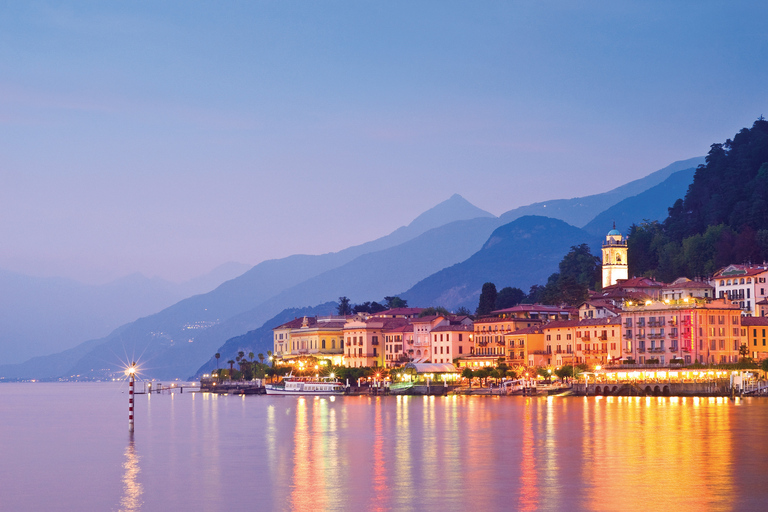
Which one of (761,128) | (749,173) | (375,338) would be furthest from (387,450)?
(761,128)

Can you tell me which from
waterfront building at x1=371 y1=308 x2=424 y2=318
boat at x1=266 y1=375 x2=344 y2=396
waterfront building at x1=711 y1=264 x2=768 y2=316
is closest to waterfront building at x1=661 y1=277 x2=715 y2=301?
waterfront building at x1=711 y1=264 x2=768 y2=316

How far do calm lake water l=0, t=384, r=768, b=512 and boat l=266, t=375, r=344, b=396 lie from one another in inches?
2155

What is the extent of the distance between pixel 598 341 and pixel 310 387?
38928mm

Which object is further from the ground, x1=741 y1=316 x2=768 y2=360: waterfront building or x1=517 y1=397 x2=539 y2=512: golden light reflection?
x1=741 y1=316 x2=768 y2=360: waterfront building

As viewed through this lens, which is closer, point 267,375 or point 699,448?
point 699,448

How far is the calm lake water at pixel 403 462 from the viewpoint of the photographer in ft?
122

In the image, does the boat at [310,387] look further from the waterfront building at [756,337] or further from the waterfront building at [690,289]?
the waterfront building at [756,337]

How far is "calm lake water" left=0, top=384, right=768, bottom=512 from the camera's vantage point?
37125mm

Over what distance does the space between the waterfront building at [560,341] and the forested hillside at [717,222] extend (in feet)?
92.9

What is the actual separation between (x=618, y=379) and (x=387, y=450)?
2505 inches

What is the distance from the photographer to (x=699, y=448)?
5203 cm

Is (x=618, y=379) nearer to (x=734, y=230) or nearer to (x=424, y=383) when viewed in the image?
(x=424, y=383)

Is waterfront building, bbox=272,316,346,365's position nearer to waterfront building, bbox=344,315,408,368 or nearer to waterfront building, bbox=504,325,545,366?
waterfront building, bbox=344,315,408,368

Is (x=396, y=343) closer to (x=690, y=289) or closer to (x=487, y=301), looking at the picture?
(x=487, y=301)
